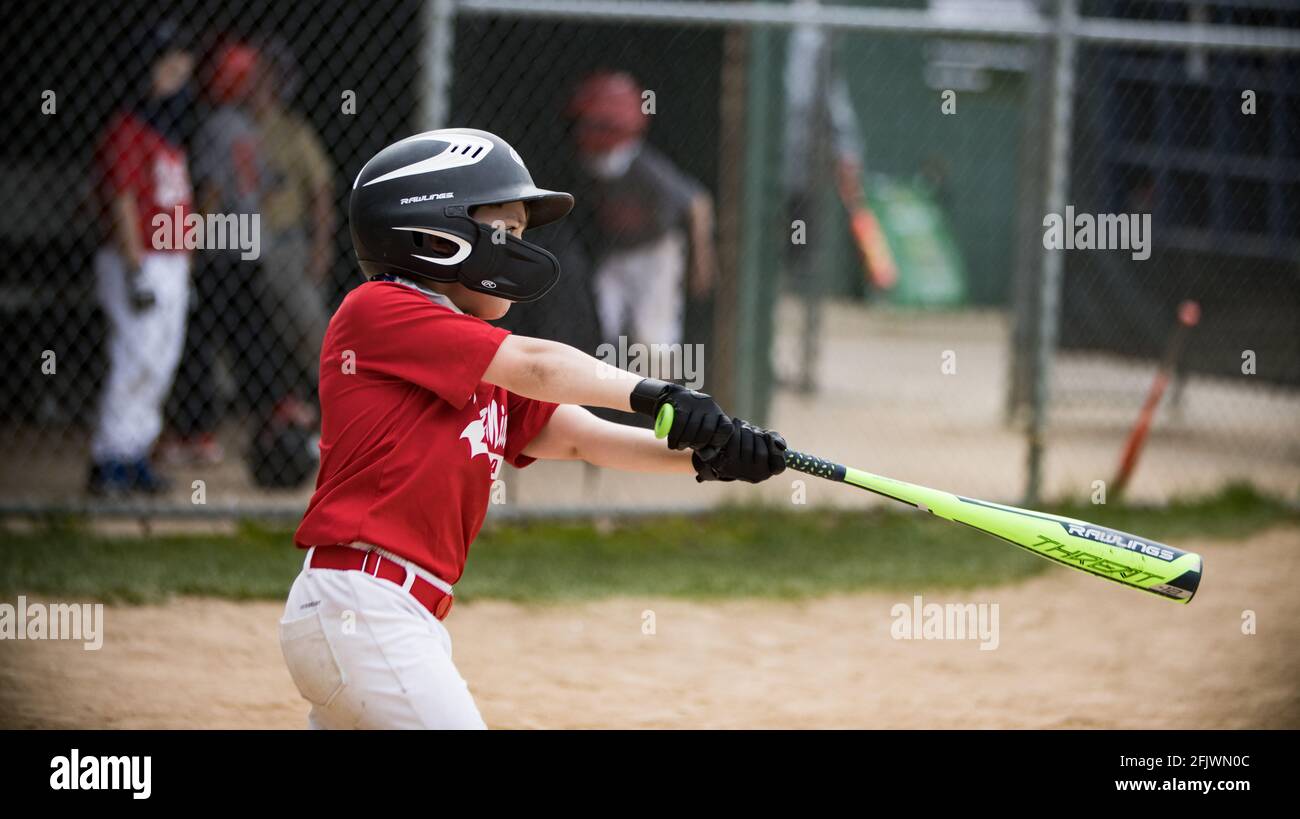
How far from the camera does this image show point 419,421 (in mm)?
2920

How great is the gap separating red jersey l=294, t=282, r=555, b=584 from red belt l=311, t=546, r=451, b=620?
0.03m

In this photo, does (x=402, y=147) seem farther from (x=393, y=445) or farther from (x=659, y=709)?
(x=659, y=709)

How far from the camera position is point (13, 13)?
7.77 m

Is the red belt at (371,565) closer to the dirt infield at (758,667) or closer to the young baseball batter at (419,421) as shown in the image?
the young baseball batter at (419,421)

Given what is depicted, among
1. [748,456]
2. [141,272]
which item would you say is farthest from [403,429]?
[141,272]

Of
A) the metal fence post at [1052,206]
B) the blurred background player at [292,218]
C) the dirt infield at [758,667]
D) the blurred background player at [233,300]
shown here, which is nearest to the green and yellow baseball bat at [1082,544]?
the dirt infield at [758,667]

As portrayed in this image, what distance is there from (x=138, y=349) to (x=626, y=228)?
257 cm

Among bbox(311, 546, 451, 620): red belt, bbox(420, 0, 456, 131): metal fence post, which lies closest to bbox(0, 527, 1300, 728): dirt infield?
bbox(311, 546, 451, 620): red belt

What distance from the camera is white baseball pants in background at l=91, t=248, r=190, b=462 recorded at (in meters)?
6.75

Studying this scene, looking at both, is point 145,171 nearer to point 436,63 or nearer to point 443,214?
point 436,63

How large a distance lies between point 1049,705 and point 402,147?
2.78 meters

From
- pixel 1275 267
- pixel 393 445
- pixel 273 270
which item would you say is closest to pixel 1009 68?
pixel 1275 267

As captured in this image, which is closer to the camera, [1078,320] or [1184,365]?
[1184,365]
